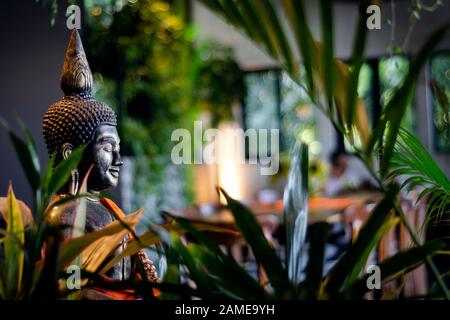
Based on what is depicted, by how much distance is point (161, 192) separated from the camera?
7832 mm

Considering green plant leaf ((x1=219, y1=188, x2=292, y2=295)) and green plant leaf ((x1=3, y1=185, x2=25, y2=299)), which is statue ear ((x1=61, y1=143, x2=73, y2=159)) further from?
green plant leaf ((x1=219, y1=188, x2=292, y2=295))

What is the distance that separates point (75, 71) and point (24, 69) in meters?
1.24

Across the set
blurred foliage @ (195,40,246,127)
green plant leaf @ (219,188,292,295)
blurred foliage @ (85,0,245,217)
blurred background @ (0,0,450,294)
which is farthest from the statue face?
blurred foliage @ (195,40,246,127)

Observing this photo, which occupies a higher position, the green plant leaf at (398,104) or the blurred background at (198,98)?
the blurred background at (198,98)

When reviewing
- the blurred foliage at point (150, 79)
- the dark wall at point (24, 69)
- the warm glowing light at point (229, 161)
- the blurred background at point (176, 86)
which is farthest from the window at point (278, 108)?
the dark wall at point (24, 69)

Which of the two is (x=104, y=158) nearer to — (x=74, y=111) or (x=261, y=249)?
(x=74, y=111)

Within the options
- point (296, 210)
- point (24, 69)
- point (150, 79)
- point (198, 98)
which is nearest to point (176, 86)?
point (150, 79)

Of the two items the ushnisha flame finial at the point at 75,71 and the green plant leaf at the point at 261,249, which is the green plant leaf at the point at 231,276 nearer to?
the green plant leaf at the point at 261,249

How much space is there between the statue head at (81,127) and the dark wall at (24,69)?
111 cm

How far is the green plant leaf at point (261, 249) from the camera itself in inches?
47.3

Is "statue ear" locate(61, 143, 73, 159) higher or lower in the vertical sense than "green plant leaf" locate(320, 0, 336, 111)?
lower

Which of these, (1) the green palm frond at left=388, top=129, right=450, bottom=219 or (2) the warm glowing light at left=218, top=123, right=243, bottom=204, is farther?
(2) the warm glowing light at left=218, top=123, right=243, bottom=204

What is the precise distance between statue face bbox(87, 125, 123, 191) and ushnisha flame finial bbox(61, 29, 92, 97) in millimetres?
106

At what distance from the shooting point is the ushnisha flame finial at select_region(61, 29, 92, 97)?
1.63 metres
